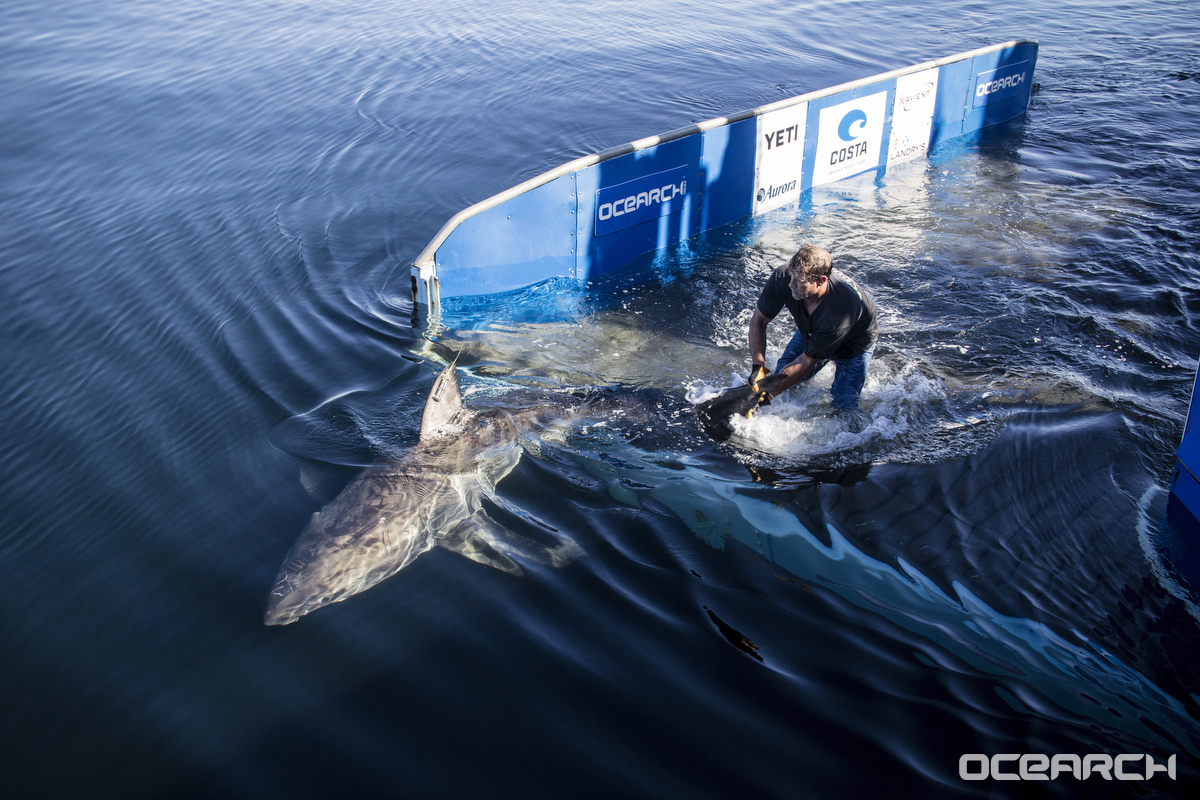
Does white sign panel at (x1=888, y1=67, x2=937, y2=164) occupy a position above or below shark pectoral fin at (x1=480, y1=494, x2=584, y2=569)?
above

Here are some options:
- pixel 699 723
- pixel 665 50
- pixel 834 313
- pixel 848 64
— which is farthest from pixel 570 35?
pixel 699 723

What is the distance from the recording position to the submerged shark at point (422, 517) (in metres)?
4.61

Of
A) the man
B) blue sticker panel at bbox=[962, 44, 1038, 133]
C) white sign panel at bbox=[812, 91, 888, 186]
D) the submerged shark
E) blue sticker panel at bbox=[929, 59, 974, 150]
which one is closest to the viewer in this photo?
the submerged shark

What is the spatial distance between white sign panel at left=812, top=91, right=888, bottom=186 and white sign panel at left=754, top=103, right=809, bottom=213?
0.39 meters

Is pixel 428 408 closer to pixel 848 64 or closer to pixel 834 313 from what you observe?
pixel 834 313

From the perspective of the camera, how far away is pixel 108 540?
16.8 ft

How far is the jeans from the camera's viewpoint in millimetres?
5820

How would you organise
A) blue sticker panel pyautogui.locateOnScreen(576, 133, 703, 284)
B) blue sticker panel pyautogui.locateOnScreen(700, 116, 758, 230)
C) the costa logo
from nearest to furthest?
1. blue sticker panel pyautogui.locateOnScreen(576, 133, 703, 284)
2. blue sticker panel pyautogui.locateOnScreen(700, 116, 758, 230)
3. the costa logo

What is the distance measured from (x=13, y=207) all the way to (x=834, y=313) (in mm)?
11333

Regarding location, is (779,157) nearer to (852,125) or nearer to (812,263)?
(852,125)

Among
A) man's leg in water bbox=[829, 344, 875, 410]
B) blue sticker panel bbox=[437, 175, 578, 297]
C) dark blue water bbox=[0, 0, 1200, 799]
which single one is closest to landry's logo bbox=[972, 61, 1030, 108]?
dark blue water bbox=[0, 0, 1200, 799]

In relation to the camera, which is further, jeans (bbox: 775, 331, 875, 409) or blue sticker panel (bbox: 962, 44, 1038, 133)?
blue sticker panel (bbox: 962, 44, 1038, 133)

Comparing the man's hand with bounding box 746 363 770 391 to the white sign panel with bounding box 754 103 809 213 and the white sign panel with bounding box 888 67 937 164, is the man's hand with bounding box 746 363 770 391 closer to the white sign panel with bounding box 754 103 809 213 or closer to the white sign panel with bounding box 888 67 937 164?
the white sign panel with bounding box 754 103 809 213

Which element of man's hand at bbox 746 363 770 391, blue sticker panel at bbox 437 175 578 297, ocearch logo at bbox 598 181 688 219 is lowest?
man's hand at bbox 746 363 770 391
